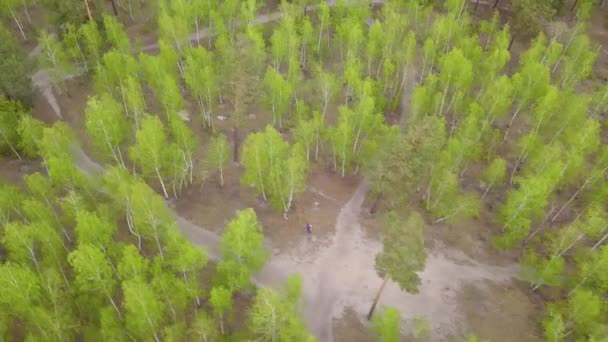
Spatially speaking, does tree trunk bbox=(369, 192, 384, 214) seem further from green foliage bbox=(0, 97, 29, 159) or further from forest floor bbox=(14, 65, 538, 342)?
green foliage bbox=(0, 97, 29, 159)

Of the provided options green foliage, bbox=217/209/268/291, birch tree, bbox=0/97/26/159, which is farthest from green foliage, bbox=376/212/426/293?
birch tree, bbox=0/97/26/159

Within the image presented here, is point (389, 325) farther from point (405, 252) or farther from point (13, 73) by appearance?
point (13, 73)

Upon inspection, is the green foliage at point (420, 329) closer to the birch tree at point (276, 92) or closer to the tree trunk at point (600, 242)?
the tree trunk at point (600, 242)

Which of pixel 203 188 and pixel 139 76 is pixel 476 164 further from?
pixel 139 76

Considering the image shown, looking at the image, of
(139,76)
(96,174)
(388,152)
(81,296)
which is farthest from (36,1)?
(388,152)

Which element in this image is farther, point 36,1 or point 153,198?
point 36,1

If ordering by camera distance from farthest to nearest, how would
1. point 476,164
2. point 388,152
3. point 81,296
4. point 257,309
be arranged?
point 476,164 < point 388,152 < point 81,296 < point 257,309
